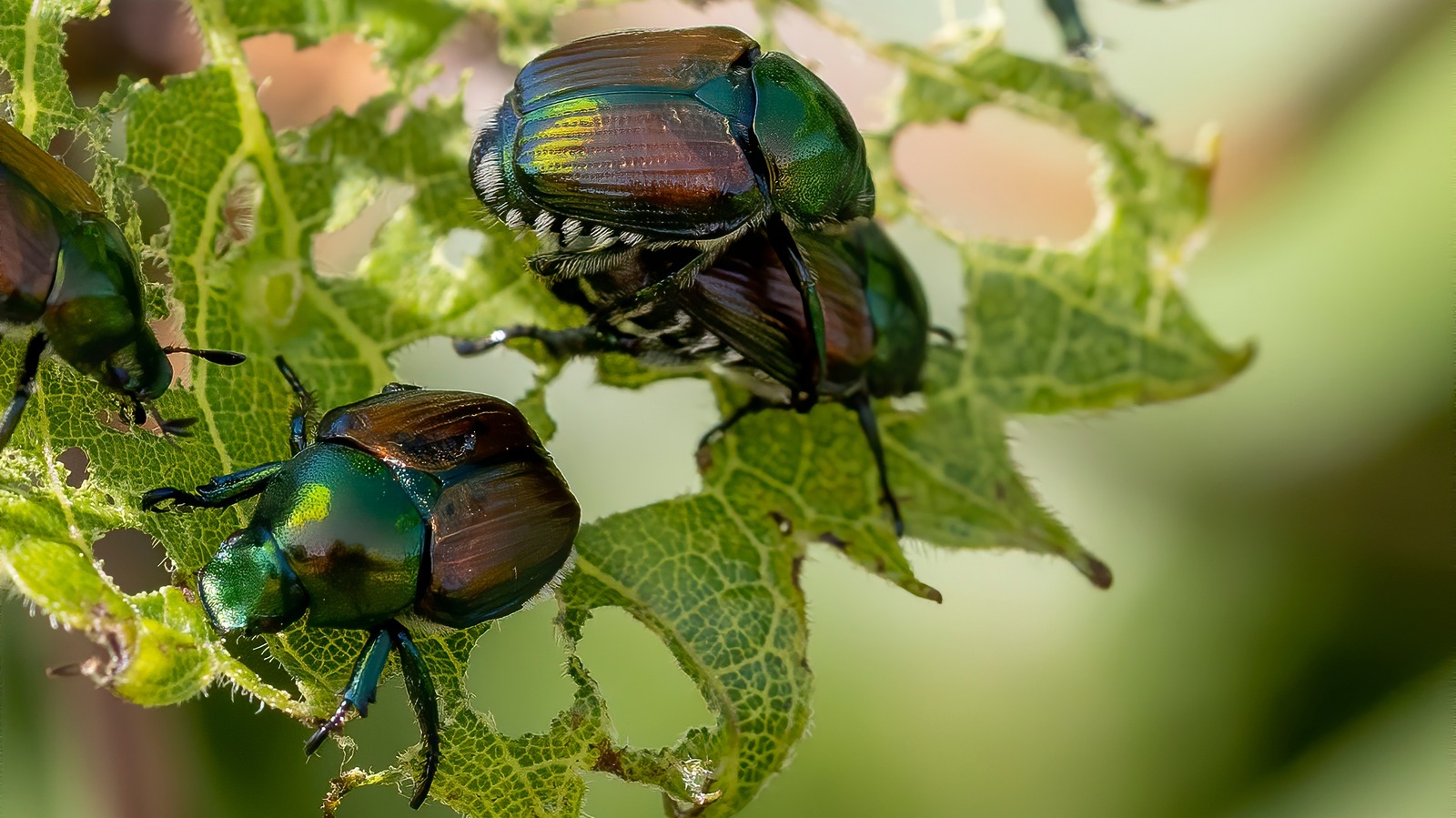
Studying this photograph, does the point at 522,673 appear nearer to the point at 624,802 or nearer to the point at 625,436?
the point at 624,802

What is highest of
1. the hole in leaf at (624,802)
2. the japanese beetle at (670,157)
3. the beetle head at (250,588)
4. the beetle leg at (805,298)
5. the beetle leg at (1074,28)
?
the beetle leg at (1074,28)

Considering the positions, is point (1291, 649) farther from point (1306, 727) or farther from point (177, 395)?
point (177, 395)

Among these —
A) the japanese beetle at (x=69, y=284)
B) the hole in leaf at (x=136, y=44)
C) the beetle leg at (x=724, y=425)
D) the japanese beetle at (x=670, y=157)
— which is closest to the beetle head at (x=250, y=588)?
the japanese beetle at (x=69, y=284)

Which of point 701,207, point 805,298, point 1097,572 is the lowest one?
point 1097,572

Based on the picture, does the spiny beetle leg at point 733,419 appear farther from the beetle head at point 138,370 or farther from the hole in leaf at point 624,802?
the beetle head at point 138,370

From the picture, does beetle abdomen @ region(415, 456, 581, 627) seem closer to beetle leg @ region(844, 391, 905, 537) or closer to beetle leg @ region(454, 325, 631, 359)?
beetle leg @ region(454, 325, 631, 359)

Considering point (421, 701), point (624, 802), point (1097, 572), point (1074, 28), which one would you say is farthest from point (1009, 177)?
point (421, 701)

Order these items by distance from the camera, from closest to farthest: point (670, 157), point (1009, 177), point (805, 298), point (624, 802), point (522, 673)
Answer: point (670, 157), point (805, 298), point (522, 673), point (624, 802), point (1009, 177)
